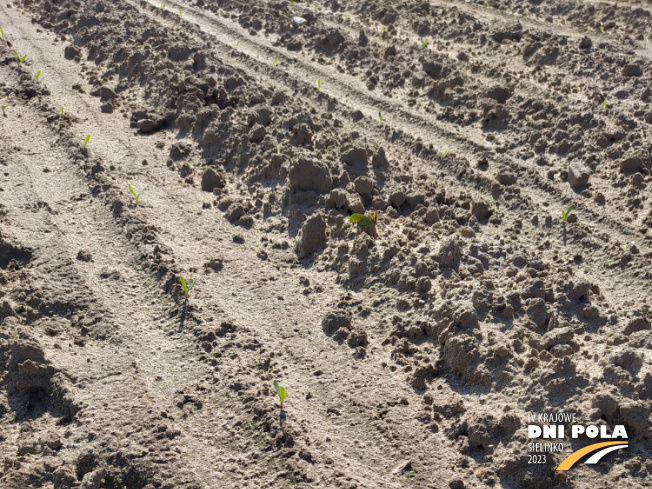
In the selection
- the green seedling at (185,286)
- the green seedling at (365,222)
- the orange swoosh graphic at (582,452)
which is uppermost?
the green seedling at (365,222)

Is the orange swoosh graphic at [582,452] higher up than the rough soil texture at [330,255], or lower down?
lower down

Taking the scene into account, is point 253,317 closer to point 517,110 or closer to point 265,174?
point 265,174

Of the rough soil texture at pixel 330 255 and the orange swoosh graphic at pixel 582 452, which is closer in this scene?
the orange swoosh graphic at pixel 582 452

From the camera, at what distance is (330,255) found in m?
4.71

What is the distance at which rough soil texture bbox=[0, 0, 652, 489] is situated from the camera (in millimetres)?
3340

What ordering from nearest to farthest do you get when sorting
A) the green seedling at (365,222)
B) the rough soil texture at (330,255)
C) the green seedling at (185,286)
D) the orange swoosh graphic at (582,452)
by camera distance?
the orange swoosh graphic at (582,452)
the rough soil texture at (330,255)
the green seedling at (185,286)
the green seedling at (365,222)

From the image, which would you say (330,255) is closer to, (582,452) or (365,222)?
(365,222)

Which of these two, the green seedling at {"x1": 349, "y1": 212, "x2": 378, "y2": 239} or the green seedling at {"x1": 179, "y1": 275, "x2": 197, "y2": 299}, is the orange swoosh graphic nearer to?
the green seedling at {"x1": 349, "y1": 212, "x2": 378, "y2": 239}

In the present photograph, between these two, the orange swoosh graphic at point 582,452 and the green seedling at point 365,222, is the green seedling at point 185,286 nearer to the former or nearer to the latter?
the green seedling at point 365,222

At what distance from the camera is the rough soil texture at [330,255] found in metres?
3.34

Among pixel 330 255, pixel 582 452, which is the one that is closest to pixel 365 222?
pixel 330 255

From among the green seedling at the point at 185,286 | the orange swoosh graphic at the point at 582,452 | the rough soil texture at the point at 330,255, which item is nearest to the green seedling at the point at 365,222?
the rough soil texture at the point at 330,255

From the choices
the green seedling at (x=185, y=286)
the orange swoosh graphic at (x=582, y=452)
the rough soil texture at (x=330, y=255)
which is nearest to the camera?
the orange swoosh graphic at (x=582, y=452)

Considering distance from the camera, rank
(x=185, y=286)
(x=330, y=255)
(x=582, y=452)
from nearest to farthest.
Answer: (x=582, y=452)
(x=185, y=286)
(x=330, y=255)
